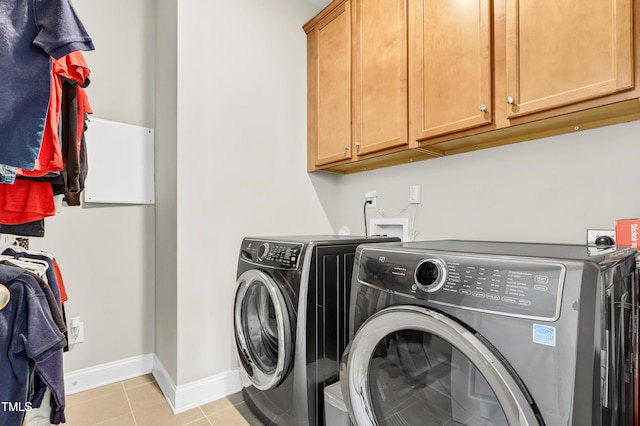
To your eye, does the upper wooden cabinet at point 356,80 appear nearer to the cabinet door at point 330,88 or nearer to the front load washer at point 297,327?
the cabinet door at point 330,88

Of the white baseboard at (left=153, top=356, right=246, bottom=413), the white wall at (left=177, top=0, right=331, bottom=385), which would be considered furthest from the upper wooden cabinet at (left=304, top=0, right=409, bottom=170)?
the white baseboard at (left=153, top=356, right=246, bottom=413)

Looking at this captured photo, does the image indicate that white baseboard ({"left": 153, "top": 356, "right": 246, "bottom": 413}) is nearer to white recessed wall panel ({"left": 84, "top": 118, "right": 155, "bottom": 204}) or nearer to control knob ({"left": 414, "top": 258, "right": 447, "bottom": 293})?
white recessed wall panel ({"left": 84, "top": 118, "right": 155, "bottom": 204})

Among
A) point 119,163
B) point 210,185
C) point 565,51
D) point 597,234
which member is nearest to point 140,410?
point 210,185

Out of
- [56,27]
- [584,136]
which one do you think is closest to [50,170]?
[56,27]

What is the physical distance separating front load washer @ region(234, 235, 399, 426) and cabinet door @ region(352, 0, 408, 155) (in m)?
0.72

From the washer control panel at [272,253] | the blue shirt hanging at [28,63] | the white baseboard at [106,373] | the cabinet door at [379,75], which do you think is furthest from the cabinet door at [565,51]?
the white baseboard at [106,373]

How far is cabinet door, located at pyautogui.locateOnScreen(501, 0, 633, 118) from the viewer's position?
3.50 feet

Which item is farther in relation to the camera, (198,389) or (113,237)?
(113,237)

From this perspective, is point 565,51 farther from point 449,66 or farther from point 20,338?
point 20,338

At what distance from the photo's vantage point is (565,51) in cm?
118

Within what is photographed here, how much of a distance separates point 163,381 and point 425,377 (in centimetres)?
181

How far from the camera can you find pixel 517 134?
153 cm

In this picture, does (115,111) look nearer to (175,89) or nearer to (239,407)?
(175,89)

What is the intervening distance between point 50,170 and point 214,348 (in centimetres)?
136
